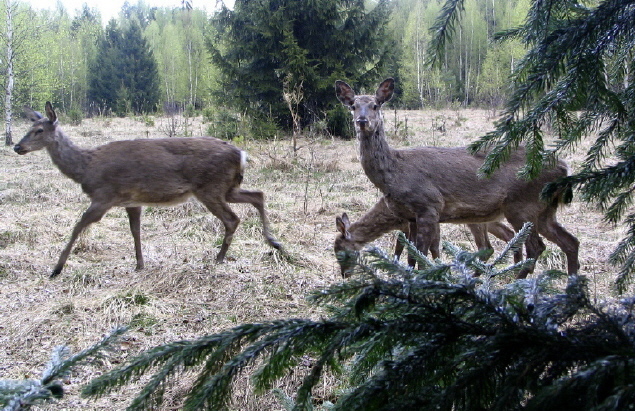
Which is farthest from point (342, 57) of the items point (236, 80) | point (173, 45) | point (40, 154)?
point (173, 45)

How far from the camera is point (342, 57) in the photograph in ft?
63.0

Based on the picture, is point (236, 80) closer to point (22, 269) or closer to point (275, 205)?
point (275, 205)

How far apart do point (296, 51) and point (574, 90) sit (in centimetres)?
1667

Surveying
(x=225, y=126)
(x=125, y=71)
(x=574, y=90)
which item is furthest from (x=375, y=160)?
(x=125, y=71)

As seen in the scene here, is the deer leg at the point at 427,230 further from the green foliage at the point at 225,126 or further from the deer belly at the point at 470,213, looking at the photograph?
the green foliage at the point at 225,126

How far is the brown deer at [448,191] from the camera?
19.2 feet

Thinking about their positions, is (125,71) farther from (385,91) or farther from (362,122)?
(362,122)

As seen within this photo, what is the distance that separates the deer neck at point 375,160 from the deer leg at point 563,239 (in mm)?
1624

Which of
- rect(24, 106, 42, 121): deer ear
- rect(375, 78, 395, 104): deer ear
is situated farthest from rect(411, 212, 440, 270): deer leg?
rect(24, 106, 42, 121): deer ear

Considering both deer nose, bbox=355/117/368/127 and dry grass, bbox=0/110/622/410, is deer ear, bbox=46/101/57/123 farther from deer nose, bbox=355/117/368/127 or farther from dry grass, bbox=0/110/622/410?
deer nose, bbox=355/117/368/127

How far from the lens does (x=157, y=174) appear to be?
6.98 metres

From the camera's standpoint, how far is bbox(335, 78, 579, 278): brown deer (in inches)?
231

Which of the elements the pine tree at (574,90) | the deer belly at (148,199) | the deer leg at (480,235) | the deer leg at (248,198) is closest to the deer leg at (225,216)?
the deer leg at (248,198)

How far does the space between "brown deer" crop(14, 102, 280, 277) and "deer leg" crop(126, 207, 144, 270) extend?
12 mm
